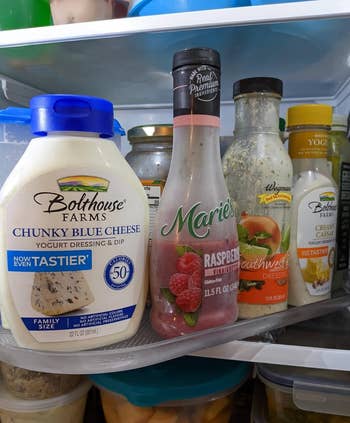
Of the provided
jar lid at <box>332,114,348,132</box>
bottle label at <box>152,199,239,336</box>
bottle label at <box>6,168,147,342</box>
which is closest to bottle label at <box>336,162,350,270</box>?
jar lid at <box>332,114,348,132</box>

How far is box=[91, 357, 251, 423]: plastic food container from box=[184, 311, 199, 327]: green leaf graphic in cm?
15

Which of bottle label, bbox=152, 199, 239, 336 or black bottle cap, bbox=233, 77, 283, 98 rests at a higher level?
black bottle cap, bbox=233, 77, 283, 98

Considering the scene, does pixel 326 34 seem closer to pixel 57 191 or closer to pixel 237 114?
pixel 237 114

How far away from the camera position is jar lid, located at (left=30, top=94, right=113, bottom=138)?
1.58ft

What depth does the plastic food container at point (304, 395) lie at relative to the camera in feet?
1.92

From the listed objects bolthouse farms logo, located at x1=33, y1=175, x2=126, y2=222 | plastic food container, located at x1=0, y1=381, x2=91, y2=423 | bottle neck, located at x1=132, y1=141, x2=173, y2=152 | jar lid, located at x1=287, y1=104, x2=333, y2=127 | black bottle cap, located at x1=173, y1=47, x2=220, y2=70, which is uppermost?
black bottle cap, located at x1=173, y1=47, x2=220, y2=70

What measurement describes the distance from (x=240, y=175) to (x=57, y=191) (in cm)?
27

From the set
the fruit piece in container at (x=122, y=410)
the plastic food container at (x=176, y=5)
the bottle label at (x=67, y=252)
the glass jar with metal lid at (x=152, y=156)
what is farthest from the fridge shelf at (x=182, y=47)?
the fruit piece in container at (x=122, y=410)

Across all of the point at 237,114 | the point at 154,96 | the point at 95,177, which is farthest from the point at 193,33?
the point at 154,96

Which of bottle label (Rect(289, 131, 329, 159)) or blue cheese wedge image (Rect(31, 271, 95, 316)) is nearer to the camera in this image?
blue cheese wedge image (Rect(31, 271, 95, 316))

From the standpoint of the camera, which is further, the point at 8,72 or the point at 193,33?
the point at 8,72

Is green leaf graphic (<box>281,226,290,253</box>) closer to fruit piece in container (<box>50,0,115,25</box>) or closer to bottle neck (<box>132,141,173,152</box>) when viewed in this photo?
bottle neck (<box>132,141,173,152</box>)

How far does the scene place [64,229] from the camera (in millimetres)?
481

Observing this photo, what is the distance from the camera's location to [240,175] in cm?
58
